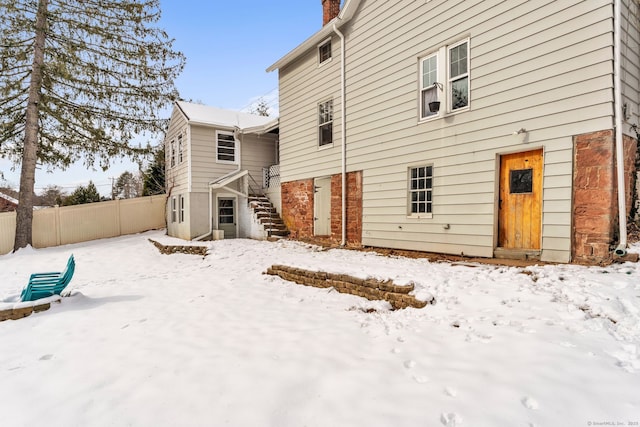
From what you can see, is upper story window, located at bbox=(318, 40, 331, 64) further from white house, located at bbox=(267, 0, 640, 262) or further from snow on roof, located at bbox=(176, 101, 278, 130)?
snow on roof, located at bbox=(176, 101, 278, 130)

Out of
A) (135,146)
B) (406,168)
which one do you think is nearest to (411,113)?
(406,168)

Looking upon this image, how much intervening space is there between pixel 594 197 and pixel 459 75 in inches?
144

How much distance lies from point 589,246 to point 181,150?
1507 centimetres

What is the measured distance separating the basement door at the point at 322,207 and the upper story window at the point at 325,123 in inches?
51.8

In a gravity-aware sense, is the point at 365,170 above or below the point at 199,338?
above

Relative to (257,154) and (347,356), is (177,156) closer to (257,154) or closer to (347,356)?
(257,154)

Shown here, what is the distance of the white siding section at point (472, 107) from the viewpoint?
541 cm

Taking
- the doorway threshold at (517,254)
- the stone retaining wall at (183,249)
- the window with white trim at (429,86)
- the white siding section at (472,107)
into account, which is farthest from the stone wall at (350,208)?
the stone retaining wall at (183,249)

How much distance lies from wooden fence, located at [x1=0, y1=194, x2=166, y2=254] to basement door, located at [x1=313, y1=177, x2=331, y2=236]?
11335mm

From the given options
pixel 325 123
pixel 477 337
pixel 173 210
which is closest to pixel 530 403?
pixel 477 337

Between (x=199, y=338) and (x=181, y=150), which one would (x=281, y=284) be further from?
(x=181, y=150)

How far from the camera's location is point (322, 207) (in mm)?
11148

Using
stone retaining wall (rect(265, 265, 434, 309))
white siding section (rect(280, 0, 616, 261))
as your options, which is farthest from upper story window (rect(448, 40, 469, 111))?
stone retaining wall (rect(265, 265, 434, 309))

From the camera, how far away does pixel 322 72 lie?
10.8 metres
